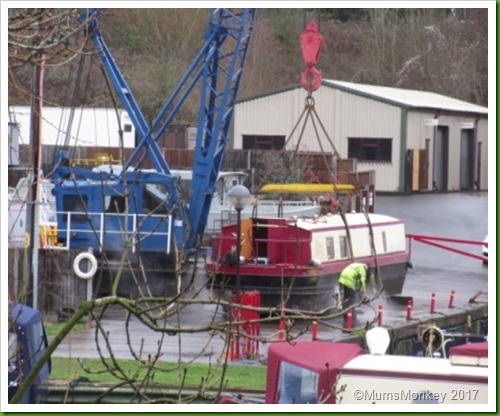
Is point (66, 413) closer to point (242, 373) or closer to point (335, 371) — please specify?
point (335, 371)

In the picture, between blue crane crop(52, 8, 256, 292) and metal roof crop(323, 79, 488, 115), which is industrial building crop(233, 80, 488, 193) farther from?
blue crane crop(52, 8, 256, 292)

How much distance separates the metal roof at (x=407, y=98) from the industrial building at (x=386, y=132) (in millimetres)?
38

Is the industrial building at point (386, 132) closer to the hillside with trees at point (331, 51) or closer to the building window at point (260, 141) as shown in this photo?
the building window at point (260, 141)

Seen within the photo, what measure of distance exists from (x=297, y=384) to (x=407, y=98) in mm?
36944

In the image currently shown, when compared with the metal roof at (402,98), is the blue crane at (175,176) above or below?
below

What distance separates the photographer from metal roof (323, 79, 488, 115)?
4638 centimetres

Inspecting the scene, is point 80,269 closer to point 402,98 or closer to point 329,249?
point 329,249

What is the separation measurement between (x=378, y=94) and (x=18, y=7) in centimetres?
4034

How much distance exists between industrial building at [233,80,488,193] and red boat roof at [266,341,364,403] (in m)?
33.9

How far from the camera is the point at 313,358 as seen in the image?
39.5ft

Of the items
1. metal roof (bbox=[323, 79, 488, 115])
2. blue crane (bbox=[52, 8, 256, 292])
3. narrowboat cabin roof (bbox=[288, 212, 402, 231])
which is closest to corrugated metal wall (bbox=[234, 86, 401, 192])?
metal roof (bbox=[323, 79, 488, 115])

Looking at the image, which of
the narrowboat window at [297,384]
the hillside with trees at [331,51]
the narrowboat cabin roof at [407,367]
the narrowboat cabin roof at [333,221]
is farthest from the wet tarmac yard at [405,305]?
the hillside with trees at [331,51]

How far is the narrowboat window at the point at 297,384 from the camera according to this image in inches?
463

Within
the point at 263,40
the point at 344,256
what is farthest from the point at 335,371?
the point at 263,40
